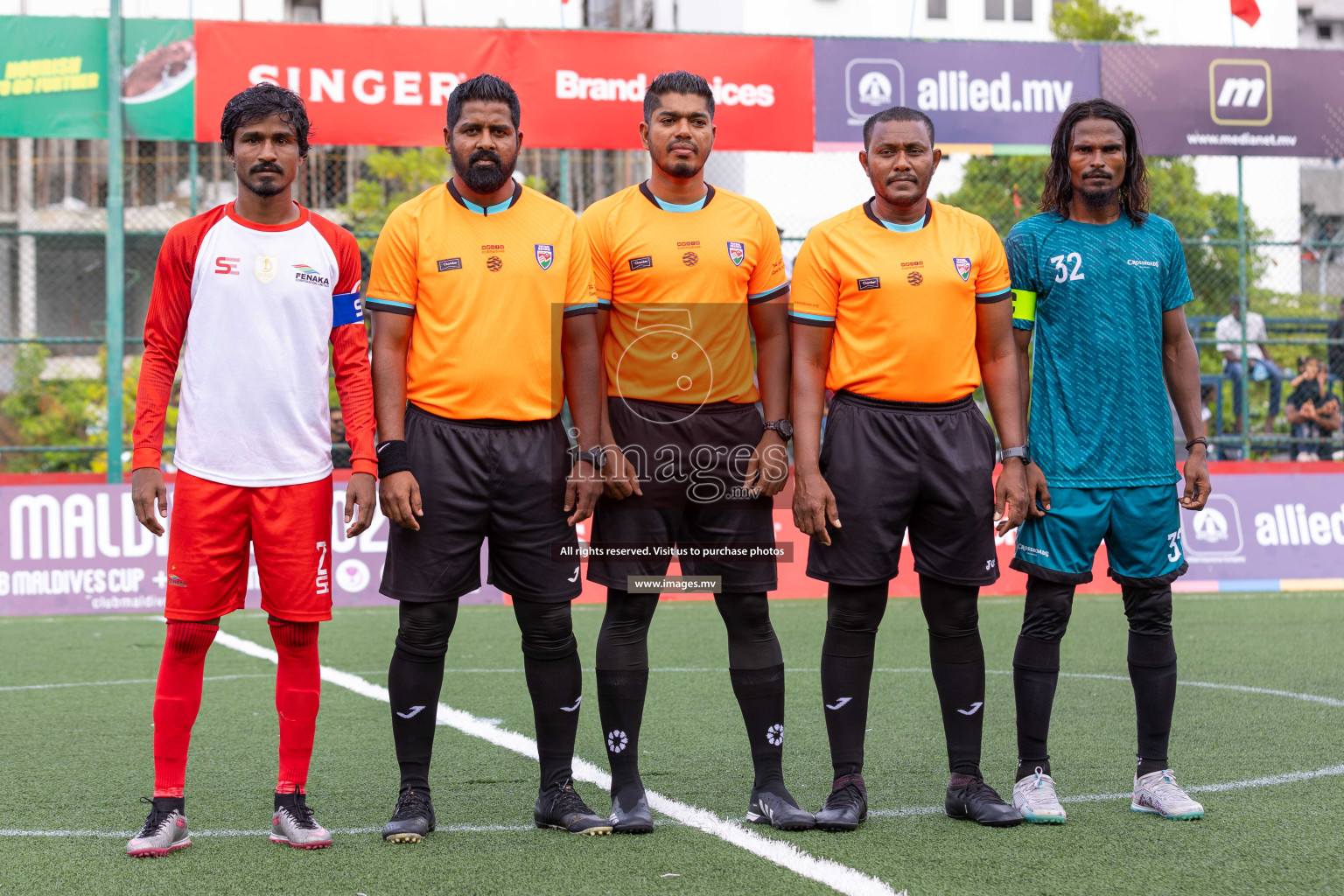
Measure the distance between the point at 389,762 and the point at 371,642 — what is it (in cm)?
342

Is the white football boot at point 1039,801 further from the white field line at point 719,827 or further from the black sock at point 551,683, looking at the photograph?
the black sock at point 551,683

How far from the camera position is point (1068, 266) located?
14.5 ft

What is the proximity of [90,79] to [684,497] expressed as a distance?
8913mm

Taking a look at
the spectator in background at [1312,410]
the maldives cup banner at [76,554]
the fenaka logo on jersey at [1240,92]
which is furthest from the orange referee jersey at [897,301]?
the spectator in background at [1312,410]

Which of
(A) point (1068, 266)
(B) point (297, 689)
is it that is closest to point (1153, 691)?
(A) point (1068, 266)

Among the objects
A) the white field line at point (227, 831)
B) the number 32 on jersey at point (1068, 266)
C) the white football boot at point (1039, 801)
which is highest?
the number 32 on jersey at point (1068, 266)

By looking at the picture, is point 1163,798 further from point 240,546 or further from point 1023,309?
point 240,546

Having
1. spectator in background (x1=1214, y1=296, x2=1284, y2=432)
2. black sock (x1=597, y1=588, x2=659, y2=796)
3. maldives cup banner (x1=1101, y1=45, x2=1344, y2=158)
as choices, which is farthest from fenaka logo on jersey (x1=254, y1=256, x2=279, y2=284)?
spectator in background (x1=1214, y1=296, x2=1284, y2=432)

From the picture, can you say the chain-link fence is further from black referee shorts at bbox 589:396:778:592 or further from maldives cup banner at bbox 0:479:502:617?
black referee shorts at bbox 589:396:778:592

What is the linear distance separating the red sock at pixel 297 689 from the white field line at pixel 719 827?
110 cm

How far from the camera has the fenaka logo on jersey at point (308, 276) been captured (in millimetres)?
4098

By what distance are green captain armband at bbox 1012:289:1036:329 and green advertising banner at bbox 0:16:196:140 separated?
8556 mm

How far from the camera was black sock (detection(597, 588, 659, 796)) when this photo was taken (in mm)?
4223

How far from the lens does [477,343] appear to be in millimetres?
4098
